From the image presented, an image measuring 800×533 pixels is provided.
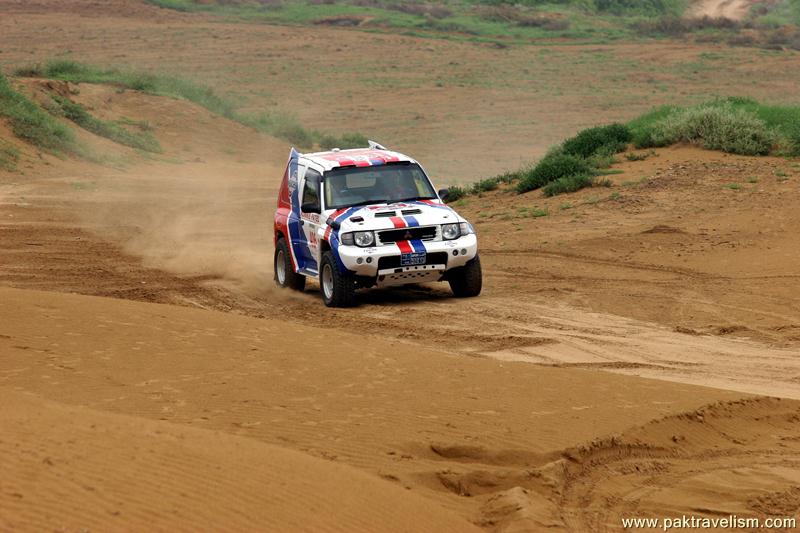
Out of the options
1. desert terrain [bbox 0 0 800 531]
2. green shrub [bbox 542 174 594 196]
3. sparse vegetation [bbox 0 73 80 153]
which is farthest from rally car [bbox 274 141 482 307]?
sparse vegetation [bbox 0 73 80 153]

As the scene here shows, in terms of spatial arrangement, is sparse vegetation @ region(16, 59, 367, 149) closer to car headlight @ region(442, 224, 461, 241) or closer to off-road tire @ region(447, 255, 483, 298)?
off-road tire @ region(447, 255, 483, 298)

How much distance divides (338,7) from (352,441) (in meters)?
68.7

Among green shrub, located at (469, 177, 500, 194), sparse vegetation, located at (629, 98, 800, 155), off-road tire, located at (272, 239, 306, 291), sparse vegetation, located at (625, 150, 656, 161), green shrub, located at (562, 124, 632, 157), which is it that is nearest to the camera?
off-road tire, located at (272, 239, 306, 291)

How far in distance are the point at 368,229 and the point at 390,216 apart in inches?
15.2

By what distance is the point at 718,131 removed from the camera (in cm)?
2602

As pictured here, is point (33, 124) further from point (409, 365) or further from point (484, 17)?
point (484, 17)

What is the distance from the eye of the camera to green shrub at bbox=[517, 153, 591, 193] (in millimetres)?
25531

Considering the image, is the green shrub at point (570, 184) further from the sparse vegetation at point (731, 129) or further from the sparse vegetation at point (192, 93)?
the sparse vegetation at point (192, 93)

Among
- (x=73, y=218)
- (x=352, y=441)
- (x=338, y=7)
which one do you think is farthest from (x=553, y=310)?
(x=338, y=7)

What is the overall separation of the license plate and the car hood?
0.39m

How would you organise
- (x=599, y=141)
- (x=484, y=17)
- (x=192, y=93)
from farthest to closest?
(x=484, y=17) → (x=192, y=93) → (x=599, y=141)

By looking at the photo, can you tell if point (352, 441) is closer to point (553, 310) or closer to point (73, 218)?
point (553, 310)

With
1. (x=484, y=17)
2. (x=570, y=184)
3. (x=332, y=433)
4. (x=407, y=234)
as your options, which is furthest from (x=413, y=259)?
(x=484, y=17)

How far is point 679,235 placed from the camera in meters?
20.2
